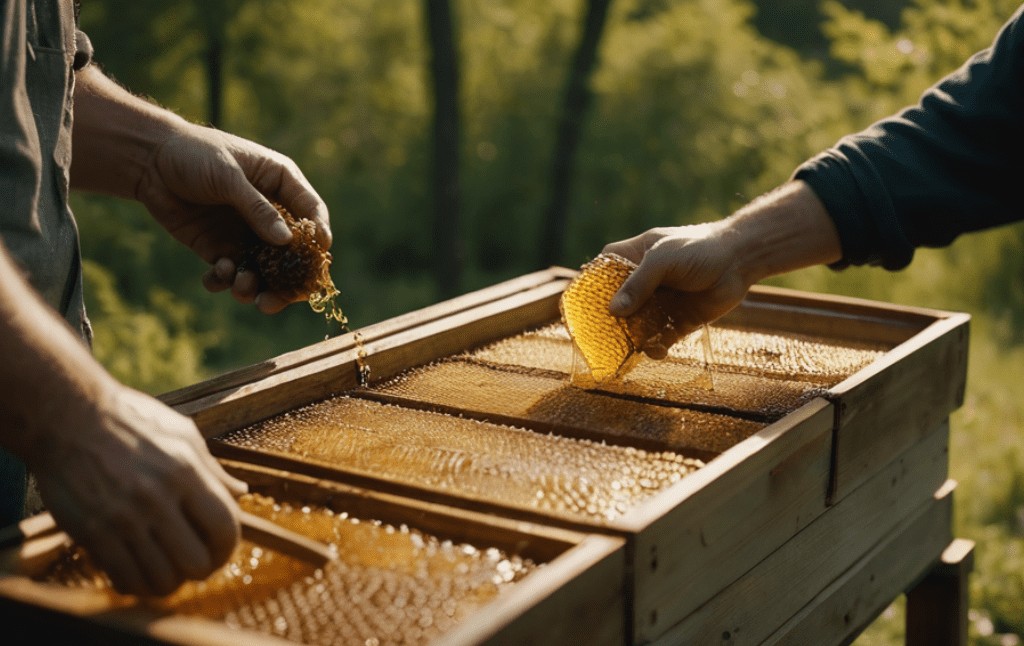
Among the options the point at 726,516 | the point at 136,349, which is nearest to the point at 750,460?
the point at 726,516

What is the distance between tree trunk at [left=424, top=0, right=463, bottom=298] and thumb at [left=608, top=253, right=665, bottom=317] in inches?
310

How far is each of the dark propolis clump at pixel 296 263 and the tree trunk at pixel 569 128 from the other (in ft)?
30.2

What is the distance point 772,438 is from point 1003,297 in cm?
841

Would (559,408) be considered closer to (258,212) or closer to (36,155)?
(258,212)

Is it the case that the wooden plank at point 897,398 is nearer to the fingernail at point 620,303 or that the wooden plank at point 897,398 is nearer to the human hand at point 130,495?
the fingernail at point 620,303

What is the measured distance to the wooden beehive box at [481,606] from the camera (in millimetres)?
1281

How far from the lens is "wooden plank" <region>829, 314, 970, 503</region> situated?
2203 mm

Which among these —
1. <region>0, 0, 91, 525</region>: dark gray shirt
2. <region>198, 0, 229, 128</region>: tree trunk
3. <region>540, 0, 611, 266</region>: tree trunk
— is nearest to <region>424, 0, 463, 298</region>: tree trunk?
<region>540, 0, 611, 266</region>: tree trunk

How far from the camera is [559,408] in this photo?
2.25 m

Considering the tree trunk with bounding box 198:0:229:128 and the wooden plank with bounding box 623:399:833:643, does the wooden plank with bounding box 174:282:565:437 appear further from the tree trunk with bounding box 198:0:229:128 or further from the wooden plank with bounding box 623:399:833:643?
the tree trunk with bounding box 198:0:229:128

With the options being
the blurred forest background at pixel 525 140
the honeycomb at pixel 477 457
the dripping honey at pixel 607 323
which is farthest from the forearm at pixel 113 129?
the blurred forest background at pixel 525 140

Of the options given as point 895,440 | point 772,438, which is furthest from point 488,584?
point 895,440

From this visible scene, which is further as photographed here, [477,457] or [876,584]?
[876,584]

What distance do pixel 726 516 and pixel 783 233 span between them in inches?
41.9
